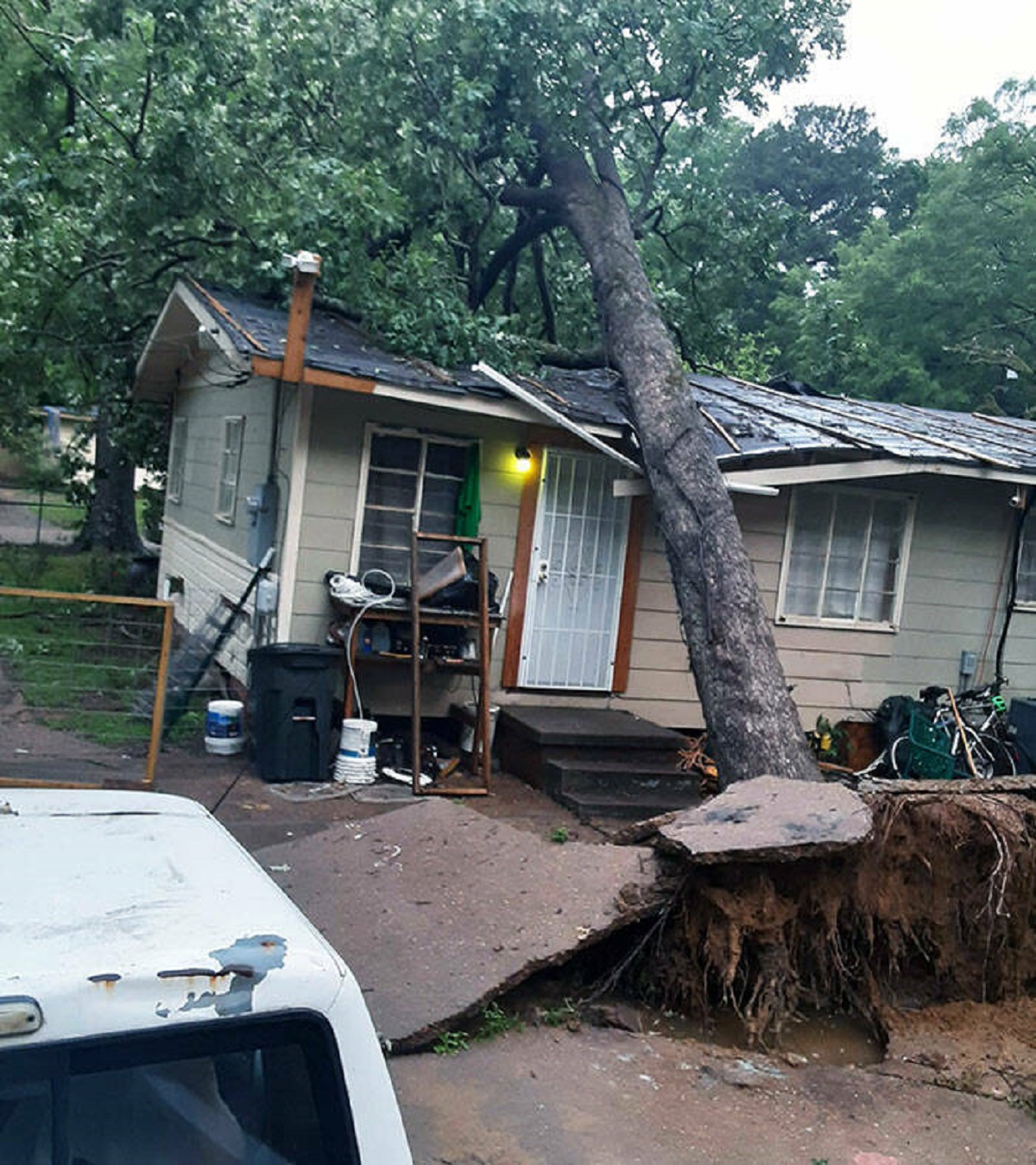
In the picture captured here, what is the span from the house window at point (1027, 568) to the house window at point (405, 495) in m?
6.25

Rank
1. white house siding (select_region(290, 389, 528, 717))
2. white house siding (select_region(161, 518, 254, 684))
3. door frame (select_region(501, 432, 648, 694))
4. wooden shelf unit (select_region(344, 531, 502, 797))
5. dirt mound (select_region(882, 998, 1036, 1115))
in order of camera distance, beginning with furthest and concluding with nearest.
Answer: white house siding (select_region(161, 518, 254, 684)) → door frame (select_region(501, 432, 648, 694)) → white house siding (select_region(290, 389, 528, 717)) → wooden shelf unit (select_region(344, 531, 502, 797)) → dirt mound (select_region(882, 998, 1036, 1115))

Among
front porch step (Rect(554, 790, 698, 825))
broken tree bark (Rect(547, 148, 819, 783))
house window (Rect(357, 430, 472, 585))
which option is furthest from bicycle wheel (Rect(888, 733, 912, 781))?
house window (Rect(357, 430, 472, 585))

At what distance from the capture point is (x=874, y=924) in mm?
5371

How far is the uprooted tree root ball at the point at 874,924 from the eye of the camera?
512 cm

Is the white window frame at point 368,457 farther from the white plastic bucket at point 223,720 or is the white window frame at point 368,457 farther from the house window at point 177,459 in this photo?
the house window at point 177,459

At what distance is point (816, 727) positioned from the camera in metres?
10.9

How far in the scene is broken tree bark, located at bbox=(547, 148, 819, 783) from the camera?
7.55 metres

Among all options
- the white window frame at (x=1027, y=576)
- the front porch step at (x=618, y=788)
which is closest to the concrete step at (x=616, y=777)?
the front porch step at (x=618, y=788)

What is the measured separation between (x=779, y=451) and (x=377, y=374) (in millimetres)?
3288

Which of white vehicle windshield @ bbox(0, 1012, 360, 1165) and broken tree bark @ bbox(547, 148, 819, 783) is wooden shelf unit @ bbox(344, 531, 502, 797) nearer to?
broken tree bark @ bbox(547, 148, 819, 783)

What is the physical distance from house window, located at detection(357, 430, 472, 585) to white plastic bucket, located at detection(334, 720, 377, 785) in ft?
4.49

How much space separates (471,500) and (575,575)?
47.3 inches

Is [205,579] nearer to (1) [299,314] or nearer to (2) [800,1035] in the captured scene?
(1) [299,314]

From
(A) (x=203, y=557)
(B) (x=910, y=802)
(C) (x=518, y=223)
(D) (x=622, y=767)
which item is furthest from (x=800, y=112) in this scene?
(B) (x=910, y=802)
